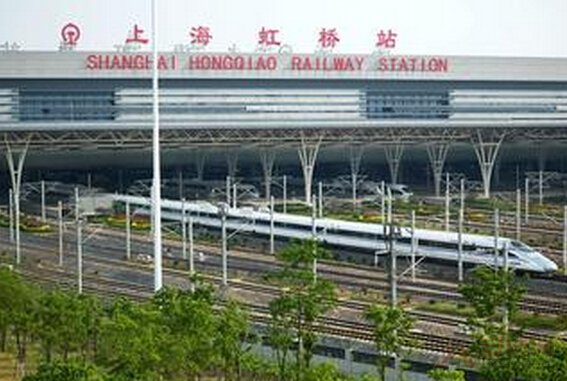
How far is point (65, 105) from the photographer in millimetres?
70375

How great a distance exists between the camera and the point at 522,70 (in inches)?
3209

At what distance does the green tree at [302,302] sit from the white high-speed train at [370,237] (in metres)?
12.7

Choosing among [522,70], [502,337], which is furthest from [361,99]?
[502,337]

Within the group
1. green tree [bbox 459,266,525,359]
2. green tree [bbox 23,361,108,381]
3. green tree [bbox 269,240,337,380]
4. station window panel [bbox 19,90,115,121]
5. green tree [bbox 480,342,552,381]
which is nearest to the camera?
green tree [bbox 23,361,108,381]

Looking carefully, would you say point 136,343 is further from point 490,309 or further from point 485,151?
point 485,151

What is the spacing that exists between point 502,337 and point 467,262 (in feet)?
56.5

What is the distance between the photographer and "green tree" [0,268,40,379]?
85.4 feet

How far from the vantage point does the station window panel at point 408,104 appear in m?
79.1

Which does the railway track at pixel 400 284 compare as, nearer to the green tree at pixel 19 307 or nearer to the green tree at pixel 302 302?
the green tree at pixel 302 302

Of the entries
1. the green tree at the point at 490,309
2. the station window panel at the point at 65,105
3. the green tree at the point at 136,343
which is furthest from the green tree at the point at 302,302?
the station window panel at the point at 65,105

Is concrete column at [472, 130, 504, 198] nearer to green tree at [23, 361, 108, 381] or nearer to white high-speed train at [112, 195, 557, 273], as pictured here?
white high-speed train at [112, 195, 557, 273]

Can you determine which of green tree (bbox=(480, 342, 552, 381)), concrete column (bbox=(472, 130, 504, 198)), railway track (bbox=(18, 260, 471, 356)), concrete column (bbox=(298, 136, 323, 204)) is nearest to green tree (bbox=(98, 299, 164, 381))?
green tree (bbox=(480, 342, 552, 381))

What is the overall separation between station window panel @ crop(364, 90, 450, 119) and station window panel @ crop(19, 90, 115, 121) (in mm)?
19824

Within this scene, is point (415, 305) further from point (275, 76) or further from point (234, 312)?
point (275, 76)
